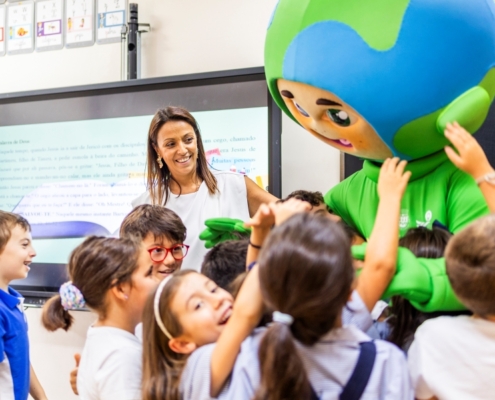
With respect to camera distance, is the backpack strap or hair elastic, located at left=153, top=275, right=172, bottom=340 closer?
the backpack strap

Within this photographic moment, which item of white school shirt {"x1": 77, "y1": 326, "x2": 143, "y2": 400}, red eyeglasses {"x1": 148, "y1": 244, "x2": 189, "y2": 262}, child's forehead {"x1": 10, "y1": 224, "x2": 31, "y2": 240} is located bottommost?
white school shirt {"x1": 77, "y1": 326, "x2": 143, "y2": 400}

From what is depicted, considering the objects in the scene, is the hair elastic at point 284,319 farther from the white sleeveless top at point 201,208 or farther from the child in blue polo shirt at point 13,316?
the child in blue polo shirt at point 13,316

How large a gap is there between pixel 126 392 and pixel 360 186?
652mm

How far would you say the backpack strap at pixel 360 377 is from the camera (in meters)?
0.88

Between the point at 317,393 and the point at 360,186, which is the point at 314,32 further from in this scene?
the point at 317,393

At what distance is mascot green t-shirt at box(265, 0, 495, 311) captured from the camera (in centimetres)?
108

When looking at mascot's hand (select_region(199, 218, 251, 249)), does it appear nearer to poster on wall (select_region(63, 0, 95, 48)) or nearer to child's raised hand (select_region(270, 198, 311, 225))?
child's raised hand (select_region(270, 198, 311, 225))

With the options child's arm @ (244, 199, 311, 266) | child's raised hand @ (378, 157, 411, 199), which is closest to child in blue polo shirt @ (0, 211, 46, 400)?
child's arm @ (244, 199, 311, 266)

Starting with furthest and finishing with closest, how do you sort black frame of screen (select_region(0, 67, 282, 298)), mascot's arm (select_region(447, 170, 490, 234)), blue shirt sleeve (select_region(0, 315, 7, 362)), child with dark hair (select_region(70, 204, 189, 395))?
black frame of screen (select_region(0, 67, 282, 298)), blue shirt sleeve (select_region(0, 315, 7, 362)), child with dark hair (select_region(70, 204, 189, 395)), mascot's arm (select_region(447, 170, 490, 234))

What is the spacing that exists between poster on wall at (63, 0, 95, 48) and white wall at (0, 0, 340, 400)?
0.04m

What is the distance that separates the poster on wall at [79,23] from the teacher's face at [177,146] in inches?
39.0

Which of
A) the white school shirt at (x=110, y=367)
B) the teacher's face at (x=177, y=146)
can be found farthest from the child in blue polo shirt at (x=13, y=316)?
the white school shirt at (x=110, y=367)

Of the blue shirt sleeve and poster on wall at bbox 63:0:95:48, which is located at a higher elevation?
poster on wall at bbox 63:0:95:48

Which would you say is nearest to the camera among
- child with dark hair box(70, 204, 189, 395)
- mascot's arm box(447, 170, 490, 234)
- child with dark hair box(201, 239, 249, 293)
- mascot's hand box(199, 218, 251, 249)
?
mascot's arm box(447, 170, 490, 234)
